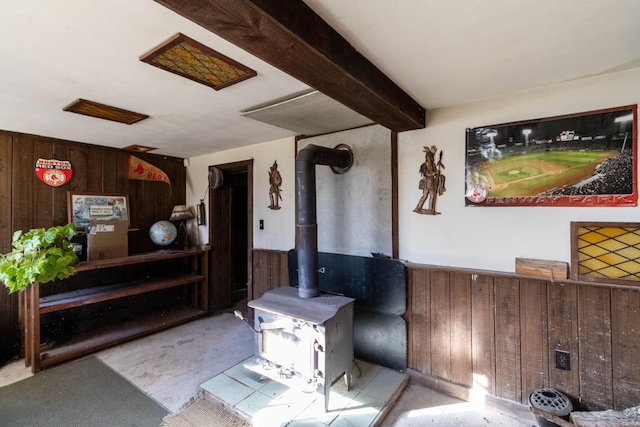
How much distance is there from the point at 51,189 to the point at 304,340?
3.16m

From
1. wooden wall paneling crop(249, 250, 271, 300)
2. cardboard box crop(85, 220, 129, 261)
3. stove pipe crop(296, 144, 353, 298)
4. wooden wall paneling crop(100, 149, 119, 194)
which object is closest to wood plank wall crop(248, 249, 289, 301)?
wooden wall paneling crop(249, 250, 271, 300)

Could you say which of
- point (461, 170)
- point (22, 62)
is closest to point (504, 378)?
point (461, 170)

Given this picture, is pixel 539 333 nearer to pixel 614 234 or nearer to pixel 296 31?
pixel 614 234

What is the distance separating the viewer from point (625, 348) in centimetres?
164

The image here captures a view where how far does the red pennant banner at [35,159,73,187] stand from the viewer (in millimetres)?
2977

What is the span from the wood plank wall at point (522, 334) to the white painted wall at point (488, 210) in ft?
0.53

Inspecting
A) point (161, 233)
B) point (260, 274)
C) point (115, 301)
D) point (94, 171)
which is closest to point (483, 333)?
point (260, 274)

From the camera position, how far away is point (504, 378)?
1958 millimetres

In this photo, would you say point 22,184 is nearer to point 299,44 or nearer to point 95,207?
point 95,207

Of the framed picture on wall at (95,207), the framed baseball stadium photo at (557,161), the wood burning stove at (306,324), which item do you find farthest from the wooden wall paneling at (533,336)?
the framed picture on wall at (95,207)

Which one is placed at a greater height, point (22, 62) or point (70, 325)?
point (22, 62)

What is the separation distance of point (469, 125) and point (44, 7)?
2350mm

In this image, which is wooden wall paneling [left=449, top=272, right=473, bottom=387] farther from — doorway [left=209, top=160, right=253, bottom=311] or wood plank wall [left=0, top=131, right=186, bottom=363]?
wood plank wall [left=0, top=131, right=186, bottom=363]

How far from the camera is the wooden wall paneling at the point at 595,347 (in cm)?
168
